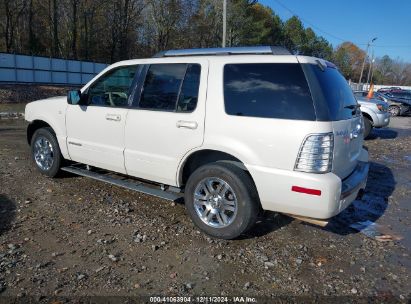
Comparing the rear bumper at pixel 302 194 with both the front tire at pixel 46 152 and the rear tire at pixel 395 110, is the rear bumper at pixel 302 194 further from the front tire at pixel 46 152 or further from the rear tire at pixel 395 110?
the rear tire at pixel 395 110

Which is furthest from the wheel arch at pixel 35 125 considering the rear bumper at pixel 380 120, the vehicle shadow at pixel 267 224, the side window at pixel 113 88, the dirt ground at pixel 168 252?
the rear bumper at pixel 380 120

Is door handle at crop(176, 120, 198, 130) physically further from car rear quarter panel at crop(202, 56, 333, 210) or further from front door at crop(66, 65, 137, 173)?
front door at crop(66, 65, 137, 173)

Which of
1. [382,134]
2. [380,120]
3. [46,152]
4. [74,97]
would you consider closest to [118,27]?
[382,134]

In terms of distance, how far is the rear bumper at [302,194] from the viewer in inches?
142

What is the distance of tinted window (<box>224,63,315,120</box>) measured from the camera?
371cm

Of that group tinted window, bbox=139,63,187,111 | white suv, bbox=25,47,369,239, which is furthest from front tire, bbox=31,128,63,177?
tinted window, bbox=139,63,187,111

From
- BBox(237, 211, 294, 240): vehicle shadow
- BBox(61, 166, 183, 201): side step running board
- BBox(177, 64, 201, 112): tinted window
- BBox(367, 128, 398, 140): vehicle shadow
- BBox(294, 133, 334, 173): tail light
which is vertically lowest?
BBox(237, 211, 294, 240): vehicle shadow

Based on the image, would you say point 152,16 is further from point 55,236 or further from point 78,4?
point 55,236

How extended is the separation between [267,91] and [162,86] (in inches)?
55.6

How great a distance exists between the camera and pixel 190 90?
4.41 metres

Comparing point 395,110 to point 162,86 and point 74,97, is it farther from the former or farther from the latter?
point 74,97

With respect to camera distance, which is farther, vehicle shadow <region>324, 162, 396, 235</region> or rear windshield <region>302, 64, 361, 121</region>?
vehicle shadow <region>324, 162, 396, 235</region>

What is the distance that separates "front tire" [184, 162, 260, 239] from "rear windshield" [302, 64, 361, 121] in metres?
1.05

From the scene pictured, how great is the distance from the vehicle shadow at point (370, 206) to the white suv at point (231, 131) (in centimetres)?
72
